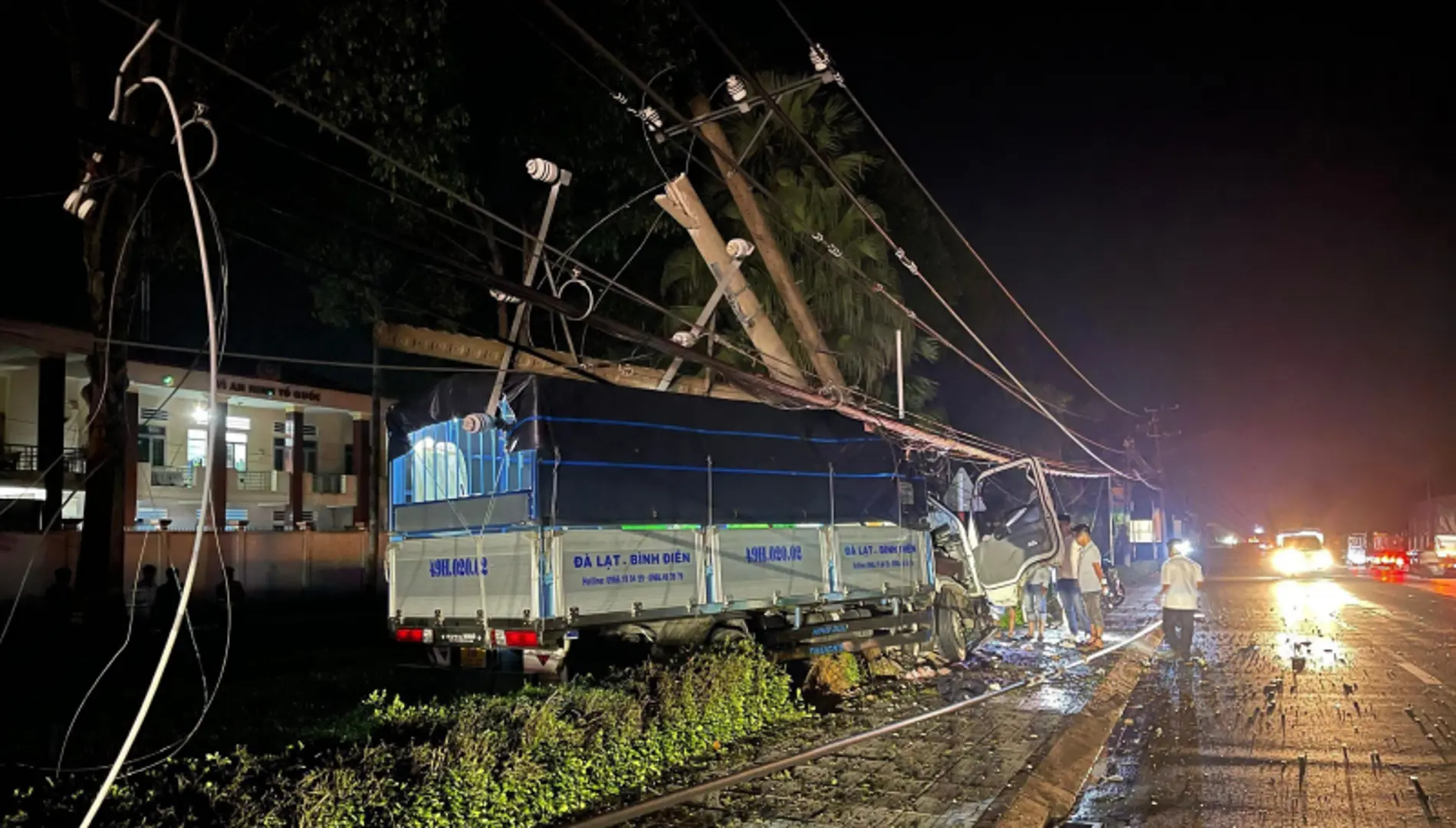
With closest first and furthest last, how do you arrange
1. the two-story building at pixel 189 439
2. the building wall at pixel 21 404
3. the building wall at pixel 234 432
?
the two-story building at pixel 189 439 → the building wall at pixel 21 404 → the building wall at pixel 234 432

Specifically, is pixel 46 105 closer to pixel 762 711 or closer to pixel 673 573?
pixel 673 573

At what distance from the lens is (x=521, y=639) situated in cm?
838

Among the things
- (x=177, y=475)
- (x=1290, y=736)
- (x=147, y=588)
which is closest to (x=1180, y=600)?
(x=1290, y=736)

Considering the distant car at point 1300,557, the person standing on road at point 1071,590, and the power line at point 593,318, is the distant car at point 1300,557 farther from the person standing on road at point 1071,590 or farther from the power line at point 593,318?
the power line at point 593,318

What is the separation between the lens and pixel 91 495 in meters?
14.5

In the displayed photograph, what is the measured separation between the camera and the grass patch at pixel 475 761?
522 cm

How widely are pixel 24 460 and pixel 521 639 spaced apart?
923 inches

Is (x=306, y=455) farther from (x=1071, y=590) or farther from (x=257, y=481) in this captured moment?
(x=1071, y=590)

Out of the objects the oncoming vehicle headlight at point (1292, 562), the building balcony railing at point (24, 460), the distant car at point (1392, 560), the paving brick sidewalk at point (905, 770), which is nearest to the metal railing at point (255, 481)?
the building balcony railing at point (24, 460)

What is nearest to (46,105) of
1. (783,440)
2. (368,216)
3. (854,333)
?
(783,440)

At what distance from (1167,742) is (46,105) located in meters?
8.73

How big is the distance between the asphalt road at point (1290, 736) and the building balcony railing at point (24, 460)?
24.4 meters

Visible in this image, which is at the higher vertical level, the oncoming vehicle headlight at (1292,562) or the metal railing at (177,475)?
the metal railing at (177,475)

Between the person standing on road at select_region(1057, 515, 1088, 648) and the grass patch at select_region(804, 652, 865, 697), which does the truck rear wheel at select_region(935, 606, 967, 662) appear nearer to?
the grass patch at select_region(804, 652, 865, 697)
